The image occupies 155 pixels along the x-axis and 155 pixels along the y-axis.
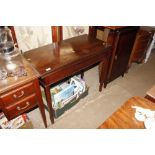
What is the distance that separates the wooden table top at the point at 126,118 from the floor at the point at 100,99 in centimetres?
67

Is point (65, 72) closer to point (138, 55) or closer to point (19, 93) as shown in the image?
point (19, 93)

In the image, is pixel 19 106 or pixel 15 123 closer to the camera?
pixel 19 106

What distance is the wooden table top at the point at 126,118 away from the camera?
112cm

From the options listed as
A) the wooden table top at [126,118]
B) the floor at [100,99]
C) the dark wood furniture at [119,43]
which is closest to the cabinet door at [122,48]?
the dark wood furniture at [119,43]

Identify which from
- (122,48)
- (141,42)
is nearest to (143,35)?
(141,42)

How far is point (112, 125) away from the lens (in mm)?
1125

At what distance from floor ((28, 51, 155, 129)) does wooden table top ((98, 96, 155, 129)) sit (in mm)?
671

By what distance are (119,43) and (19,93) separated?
56.8 inches

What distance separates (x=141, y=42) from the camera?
2650 millimetres

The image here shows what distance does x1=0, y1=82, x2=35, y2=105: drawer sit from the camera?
44.4 inches

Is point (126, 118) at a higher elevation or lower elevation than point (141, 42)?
lower

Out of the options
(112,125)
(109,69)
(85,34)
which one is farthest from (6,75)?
(109,69)
